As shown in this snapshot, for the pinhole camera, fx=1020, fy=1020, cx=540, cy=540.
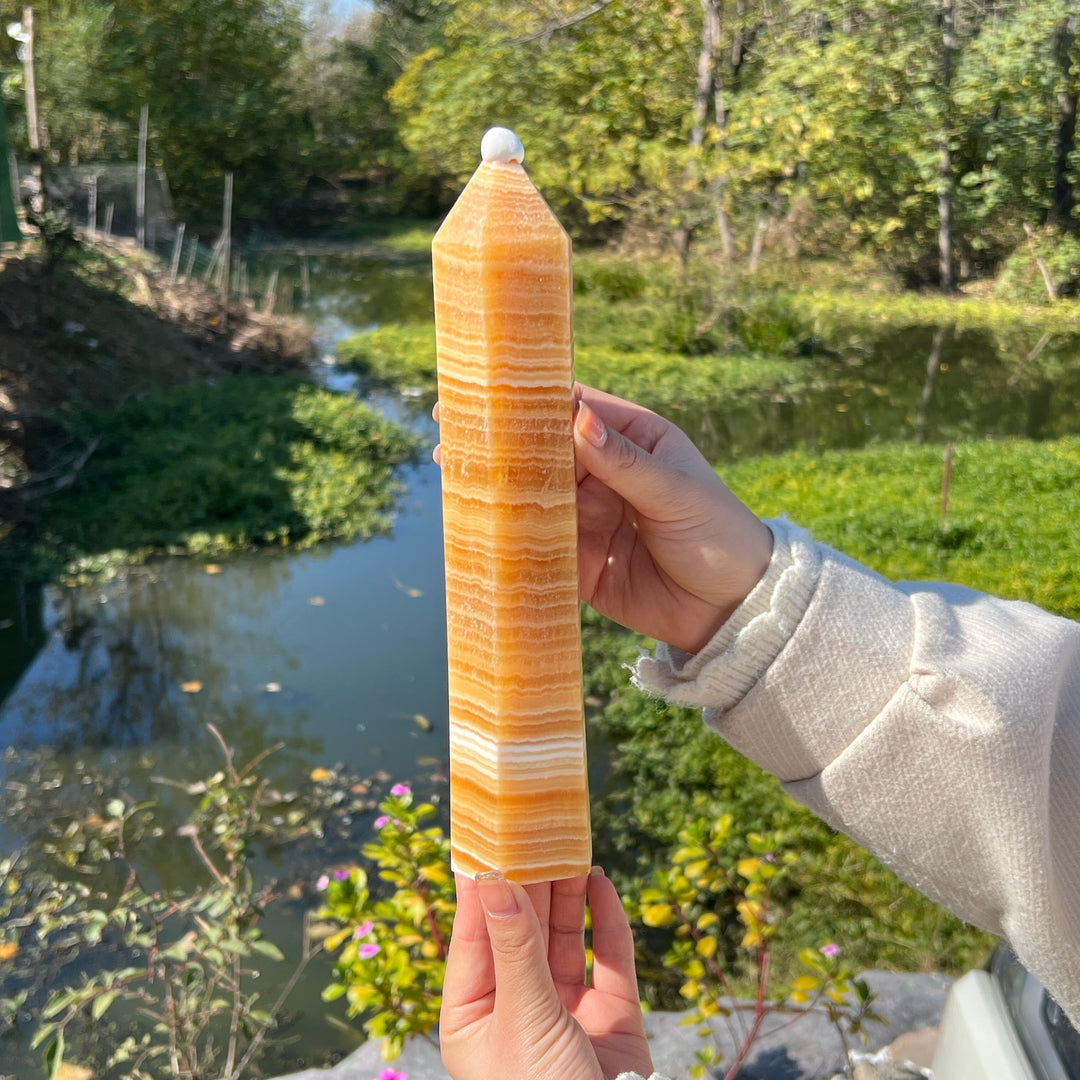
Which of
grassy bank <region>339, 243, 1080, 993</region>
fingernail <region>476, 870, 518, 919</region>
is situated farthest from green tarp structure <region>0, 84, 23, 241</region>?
fingernail <region>476, 870, 518, 919</region>

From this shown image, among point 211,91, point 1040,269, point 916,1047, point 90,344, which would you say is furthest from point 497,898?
point 211,91

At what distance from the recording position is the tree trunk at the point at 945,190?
9.89 meters

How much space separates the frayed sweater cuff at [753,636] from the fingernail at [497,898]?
0.30 meters

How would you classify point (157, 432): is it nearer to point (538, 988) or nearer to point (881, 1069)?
point (881, 1069)

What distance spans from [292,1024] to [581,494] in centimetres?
232

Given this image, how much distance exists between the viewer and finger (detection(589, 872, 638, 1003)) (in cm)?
113

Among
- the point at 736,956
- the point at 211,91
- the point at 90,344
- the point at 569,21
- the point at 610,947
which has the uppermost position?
the point at 211,91

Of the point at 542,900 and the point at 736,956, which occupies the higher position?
the point at 542,900

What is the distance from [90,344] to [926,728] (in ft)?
30.9

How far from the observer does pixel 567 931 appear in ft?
3.71

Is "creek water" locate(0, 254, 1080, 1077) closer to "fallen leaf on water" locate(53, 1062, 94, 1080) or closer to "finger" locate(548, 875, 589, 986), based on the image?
"fallen leaf on water" locate(53, 1062, 94, 1080)

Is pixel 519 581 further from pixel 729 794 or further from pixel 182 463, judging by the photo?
pixel 182 463

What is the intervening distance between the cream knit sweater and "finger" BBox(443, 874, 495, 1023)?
0.32 metres

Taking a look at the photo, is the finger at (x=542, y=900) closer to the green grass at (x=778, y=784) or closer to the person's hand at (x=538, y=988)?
the person's hand at (x=538, y=988)
